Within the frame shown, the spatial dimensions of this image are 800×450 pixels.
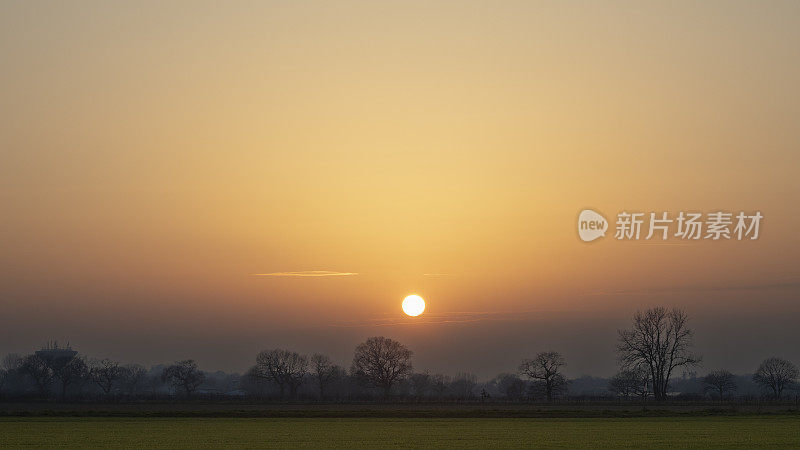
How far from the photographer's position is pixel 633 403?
12900cm

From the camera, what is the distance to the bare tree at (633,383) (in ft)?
481

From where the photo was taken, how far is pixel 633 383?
498 ft
